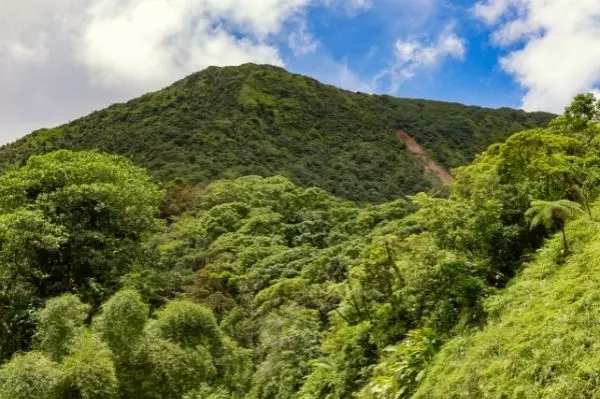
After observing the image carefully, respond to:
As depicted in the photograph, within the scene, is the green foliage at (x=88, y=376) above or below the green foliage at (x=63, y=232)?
below

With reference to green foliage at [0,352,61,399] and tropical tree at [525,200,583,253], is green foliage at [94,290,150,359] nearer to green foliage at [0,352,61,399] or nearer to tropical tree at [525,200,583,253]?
green foliage at [0,352,61,399]

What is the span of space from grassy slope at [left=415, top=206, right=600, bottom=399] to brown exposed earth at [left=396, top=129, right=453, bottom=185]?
180ft

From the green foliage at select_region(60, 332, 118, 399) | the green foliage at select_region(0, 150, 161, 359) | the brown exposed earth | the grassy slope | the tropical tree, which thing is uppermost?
the brown exposed earth

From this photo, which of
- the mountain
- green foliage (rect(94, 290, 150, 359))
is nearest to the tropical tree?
green foliage (rect(94, 290, 150, 359))

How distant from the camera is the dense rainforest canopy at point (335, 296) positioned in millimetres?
9516

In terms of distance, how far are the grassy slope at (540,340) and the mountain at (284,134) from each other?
39056 millimetres

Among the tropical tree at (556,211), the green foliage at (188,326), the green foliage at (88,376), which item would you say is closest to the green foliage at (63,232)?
the green foliage at (188,326)

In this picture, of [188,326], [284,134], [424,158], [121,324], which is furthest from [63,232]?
[424,158]


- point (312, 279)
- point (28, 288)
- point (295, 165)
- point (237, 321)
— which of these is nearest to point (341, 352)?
point (312, 279)

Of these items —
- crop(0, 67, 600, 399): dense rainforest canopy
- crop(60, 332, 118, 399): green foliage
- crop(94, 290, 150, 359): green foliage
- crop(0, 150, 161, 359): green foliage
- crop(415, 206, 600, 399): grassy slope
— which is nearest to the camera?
crop(415, 206, 600, 399): grassy slope

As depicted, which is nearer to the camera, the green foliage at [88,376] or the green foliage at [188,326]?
the green foliage at [88,376]

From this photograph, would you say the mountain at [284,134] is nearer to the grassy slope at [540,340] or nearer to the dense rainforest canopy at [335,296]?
the dense rainforest canopy at [335,296]

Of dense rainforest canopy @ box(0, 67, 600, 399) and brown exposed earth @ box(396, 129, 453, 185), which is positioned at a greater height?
brown exposed earth @ box(396, 129, 453, 185)

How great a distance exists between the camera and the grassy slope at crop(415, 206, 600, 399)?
7.67 metres
